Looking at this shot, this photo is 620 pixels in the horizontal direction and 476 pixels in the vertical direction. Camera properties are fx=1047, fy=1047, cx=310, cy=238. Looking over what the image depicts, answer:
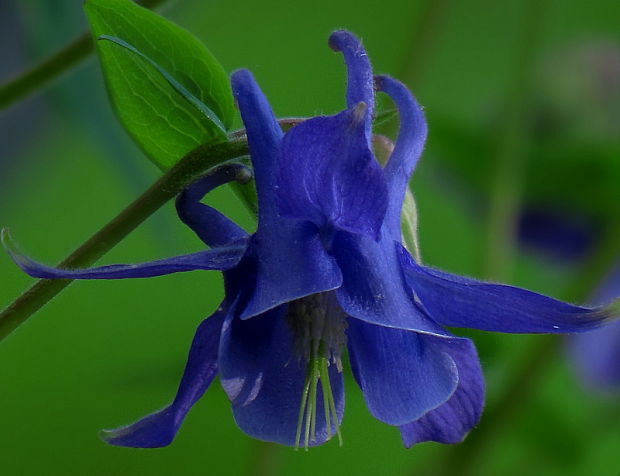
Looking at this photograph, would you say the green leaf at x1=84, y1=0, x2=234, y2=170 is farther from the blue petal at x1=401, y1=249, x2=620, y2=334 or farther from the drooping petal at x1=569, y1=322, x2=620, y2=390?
the drooping petal at x1=569, y1=322, x2=620, y2=390

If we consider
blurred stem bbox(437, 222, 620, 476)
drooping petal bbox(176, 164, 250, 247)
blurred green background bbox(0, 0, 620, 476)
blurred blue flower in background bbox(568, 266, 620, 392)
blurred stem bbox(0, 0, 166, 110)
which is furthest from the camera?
blurred blue flower in background bbox(568, 266, 620, 392)

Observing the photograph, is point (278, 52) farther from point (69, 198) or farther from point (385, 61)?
point (69, 198)

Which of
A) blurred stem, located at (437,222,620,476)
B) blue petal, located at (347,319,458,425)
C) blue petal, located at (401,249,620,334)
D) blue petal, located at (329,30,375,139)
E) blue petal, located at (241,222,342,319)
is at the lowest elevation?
blurred stem, located at (437,222,620,476)

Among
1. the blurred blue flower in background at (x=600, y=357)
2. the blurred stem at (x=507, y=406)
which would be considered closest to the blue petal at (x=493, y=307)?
the blurred stem at (x=507, y=406)

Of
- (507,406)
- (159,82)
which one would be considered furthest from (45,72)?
(507,406)

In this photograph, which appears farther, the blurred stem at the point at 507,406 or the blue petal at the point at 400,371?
the blurred stem at the point at 507,406

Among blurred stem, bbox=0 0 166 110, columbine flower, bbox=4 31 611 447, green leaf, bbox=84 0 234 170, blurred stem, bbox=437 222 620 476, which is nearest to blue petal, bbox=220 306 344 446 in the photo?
columbine flower, bbox=4 31 611 447

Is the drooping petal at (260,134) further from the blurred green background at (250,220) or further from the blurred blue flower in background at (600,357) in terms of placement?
the blurred blue flower in background at (600,357)
